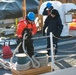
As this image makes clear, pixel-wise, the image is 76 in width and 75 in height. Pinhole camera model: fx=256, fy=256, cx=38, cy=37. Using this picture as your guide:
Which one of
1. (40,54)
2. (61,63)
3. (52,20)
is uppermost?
(52,20)

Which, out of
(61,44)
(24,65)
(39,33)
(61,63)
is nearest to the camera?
(24,65)

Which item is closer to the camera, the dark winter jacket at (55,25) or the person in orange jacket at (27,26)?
the person in orange jacket at (27,26)

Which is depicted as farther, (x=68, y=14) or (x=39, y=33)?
(x=39, y=33)

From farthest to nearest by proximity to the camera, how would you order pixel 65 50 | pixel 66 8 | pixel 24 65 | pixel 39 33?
pixel 39 33 < pixel 66 8 < pixel 65 50 < pixel 24 65

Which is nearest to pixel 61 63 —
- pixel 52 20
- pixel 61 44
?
pixel 52 20

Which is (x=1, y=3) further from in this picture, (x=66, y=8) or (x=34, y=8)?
(x=66, y=8)

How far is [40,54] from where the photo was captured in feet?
21.1

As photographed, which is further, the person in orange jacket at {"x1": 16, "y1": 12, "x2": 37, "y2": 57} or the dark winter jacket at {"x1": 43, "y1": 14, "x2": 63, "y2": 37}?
the dark winter jacket at {"x1": 43, "y1": 14, "x2": 63, "y2": 37}

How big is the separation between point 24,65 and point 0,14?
978 centimetres

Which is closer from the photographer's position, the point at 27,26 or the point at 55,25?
the point at 27,26

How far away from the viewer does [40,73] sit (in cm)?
618

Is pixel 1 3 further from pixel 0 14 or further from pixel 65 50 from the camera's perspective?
pixel 65 50

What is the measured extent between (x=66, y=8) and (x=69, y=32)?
1.20 m

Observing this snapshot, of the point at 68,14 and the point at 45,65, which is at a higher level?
the point at 68,14
